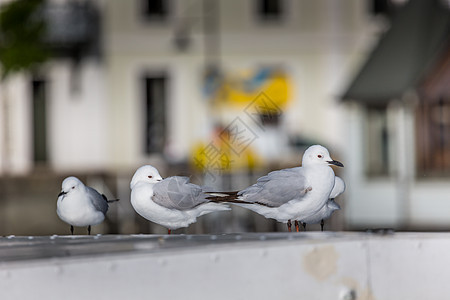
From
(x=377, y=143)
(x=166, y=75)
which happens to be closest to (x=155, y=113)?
(x=166, y=75)

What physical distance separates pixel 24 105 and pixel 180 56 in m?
4.86

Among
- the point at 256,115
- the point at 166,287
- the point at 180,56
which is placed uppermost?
the point at 180,56

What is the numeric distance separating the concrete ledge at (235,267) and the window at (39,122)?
28534 millimetres

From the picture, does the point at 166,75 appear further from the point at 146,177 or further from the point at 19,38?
the point at 146,177

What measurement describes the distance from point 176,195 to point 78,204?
1.86ft

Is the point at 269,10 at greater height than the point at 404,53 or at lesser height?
greater

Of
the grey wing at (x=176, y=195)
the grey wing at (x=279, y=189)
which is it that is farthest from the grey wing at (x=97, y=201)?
the grey wing at (x=279, y=189)

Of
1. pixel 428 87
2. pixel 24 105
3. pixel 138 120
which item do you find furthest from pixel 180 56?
pixel 428 87

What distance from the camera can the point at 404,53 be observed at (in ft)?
76.7

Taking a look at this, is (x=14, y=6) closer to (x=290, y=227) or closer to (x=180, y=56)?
(x=180, y=56)

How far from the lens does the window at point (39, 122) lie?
Answer: 114ft

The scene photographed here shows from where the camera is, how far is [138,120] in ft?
117

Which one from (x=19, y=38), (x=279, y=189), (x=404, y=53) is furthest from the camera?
Answer: (x=19, y=38)

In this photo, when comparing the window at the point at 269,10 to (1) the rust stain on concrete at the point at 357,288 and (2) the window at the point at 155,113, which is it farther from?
(1) the rust stain on concrete at the point at 357,288
